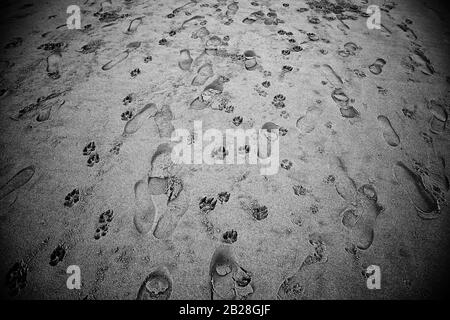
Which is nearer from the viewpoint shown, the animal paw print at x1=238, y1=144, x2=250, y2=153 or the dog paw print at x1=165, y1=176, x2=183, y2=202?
the dog paw print at x1=165, y1=176, x2=183, y2=202

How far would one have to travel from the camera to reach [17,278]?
150 cm

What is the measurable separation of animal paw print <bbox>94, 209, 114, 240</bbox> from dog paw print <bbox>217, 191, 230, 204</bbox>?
830mm

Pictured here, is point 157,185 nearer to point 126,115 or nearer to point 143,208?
point 143,208

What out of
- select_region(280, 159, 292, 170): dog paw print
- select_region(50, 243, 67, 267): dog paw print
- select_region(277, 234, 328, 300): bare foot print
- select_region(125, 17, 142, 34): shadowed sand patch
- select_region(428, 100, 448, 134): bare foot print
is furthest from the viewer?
select_region(125, 17, 142, 34): shadowed sand patch

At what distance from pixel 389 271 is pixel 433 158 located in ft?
3.81

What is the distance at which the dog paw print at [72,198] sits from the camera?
→ 1751mm

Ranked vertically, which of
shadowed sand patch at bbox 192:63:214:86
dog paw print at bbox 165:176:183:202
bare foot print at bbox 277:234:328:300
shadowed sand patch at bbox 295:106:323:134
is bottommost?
bare foot print at bbox 277:234:328:300

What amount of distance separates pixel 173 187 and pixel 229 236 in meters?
0.59

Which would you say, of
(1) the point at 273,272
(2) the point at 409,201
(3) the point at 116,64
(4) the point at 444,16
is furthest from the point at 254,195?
(4) the point at 444,16

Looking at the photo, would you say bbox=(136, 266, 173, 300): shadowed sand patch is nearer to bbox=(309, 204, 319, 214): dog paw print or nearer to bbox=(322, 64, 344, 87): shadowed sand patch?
bbox=(309, 204, 319, 214): dog paw print

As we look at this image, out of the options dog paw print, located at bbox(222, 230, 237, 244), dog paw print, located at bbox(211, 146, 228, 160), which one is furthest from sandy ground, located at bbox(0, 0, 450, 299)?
dog paw print, located at bbox(211, 146, 228, 160)

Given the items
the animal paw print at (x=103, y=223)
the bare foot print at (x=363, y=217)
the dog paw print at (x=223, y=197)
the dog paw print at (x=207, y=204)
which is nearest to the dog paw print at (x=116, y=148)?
the animal paw print at (x=103, y=223)

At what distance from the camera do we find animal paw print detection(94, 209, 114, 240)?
5.34ft

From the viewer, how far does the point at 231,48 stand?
272 centimetres
